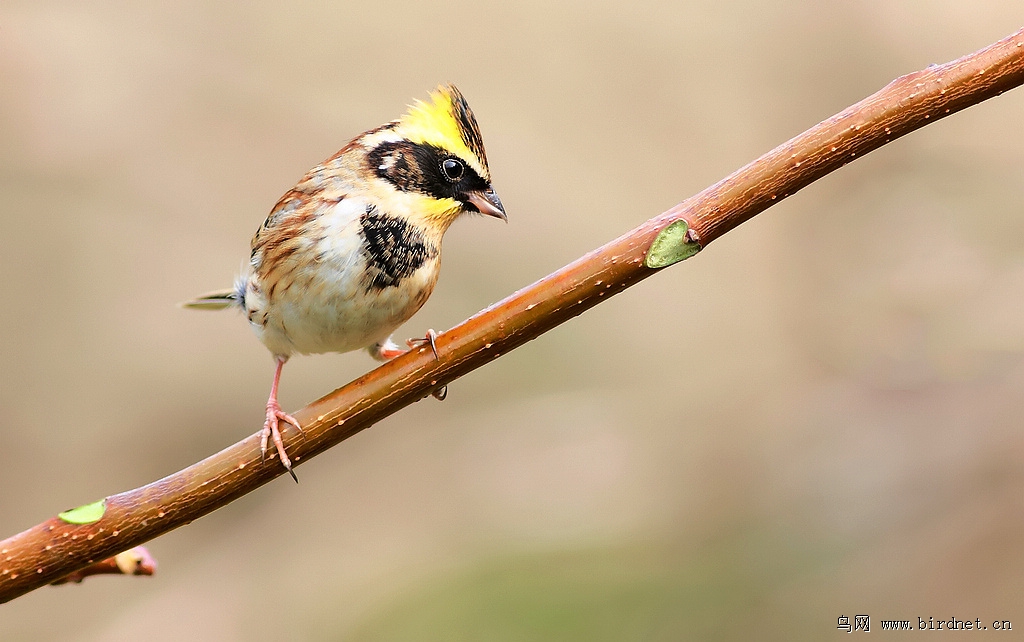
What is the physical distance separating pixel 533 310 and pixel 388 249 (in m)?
0.79

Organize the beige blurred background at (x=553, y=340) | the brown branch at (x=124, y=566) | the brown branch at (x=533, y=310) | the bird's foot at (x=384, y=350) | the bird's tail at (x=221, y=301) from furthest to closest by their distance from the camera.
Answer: the beige blurred background at (x=553, y=340), the bird's tail at (x=221, y=301), the bird's foot at (x=384, y=350), the brown branch at (x=124, y=566), the brown branch at (x=533, y=310)

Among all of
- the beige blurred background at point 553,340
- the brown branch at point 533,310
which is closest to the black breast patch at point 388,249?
the brown branch at point 533,310

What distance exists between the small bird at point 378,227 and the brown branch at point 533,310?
1.75 ft

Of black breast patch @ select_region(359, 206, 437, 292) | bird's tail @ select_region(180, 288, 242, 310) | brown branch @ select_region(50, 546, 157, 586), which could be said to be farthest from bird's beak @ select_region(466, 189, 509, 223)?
brown branch @ select_region(50, 546, 157, 586)

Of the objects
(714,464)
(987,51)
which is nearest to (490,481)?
(714,464)

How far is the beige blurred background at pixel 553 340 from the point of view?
6051 mm

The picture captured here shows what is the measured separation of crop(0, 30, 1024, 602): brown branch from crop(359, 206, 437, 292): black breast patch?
1.82ft

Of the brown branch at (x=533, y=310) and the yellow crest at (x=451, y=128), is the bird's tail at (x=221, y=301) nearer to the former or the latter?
the yellow crest at (x=451, y=128)

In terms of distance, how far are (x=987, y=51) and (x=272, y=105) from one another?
6038 millimetres

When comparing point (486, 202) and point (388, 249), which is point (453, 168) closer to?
point (486, 202)

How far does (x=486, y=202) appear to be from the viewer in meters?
2.73

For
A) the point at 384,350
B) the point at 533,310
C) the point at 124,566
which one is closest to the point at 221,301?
the point at 384,350

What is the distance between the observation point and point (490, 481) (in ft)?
22.6

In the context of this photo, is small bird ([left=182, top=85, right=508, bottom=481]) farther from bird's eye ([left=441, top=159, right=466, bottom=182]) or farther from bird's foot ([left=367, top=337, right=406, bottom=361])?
bird's foot ([left=367, top=337, right=406, bottom=361])
